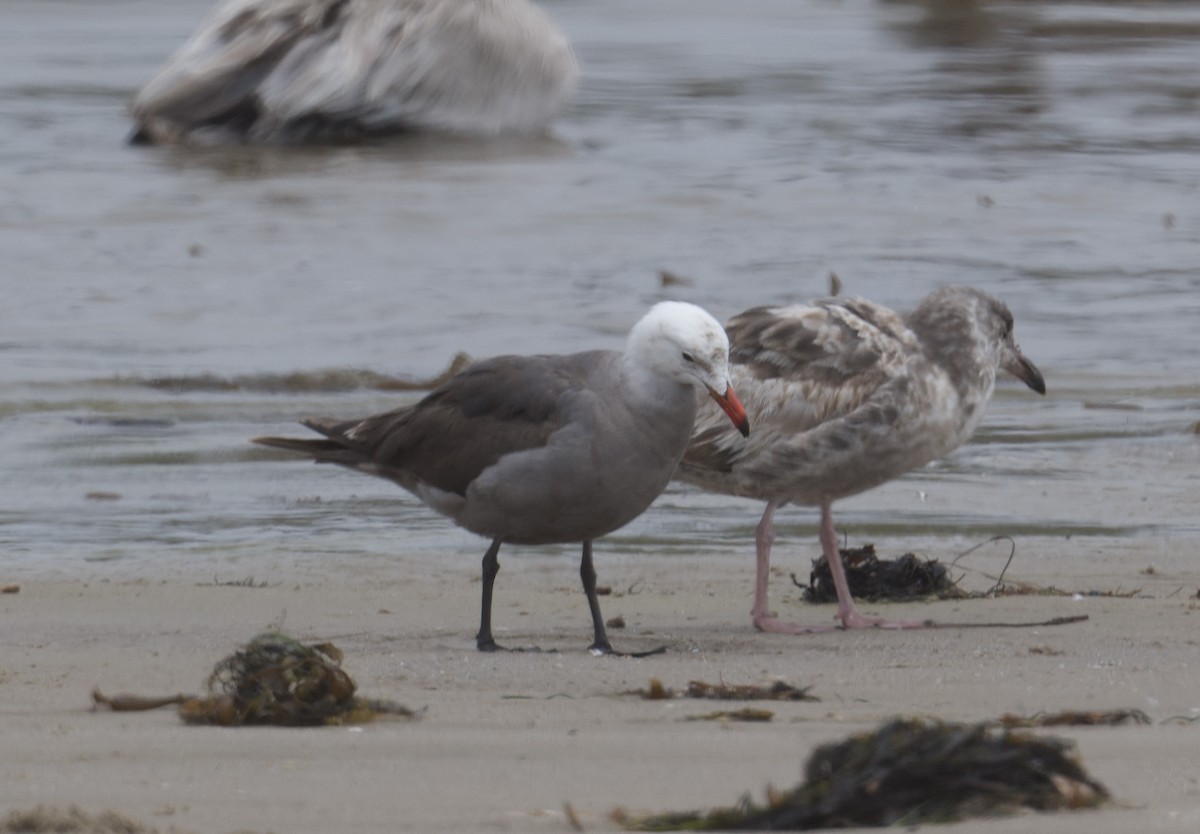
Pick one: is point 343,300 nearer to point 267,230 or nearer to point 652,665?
point 267,230

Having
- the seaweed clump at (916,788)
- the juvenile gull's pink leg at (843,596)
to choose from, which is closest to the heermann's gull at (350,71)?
the juvenile gull's pink leg at (843,596)

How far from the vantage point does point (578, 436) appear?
5812mm

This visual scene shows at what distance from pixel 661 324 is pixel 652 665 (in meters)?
0.93

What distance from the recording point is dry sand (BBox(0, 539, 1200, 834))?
3863 millimetres

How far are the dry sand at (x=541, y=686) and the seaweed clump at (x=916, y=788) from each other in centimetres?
9

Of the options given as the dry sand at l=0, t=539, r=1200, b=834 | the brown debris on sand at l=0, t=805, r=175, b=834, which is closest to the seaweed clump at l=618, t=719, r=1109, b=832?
the dry sand at l=0, t=539, r=1200, b=834

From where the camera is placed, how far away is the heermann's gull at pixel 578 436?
5789 mm

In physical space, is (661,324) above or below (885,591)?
above

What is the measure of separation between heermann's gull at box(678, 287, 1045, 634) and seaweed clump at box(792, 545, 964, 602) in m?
0.13

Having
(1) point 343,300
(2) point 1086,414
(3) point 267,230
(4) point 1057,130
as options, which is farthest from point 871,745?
(4) point 1057,130

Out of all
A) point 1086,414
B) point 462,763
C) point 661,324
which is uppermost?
point 661,324

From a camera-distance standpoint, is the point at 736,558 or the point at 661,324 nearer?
the point at 661,324

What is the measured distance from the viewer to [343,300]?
12.4 meters

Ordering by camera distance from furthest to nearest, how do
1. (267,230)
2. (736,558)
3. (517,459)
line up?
(267,230) → (736,558) → (517,459)
